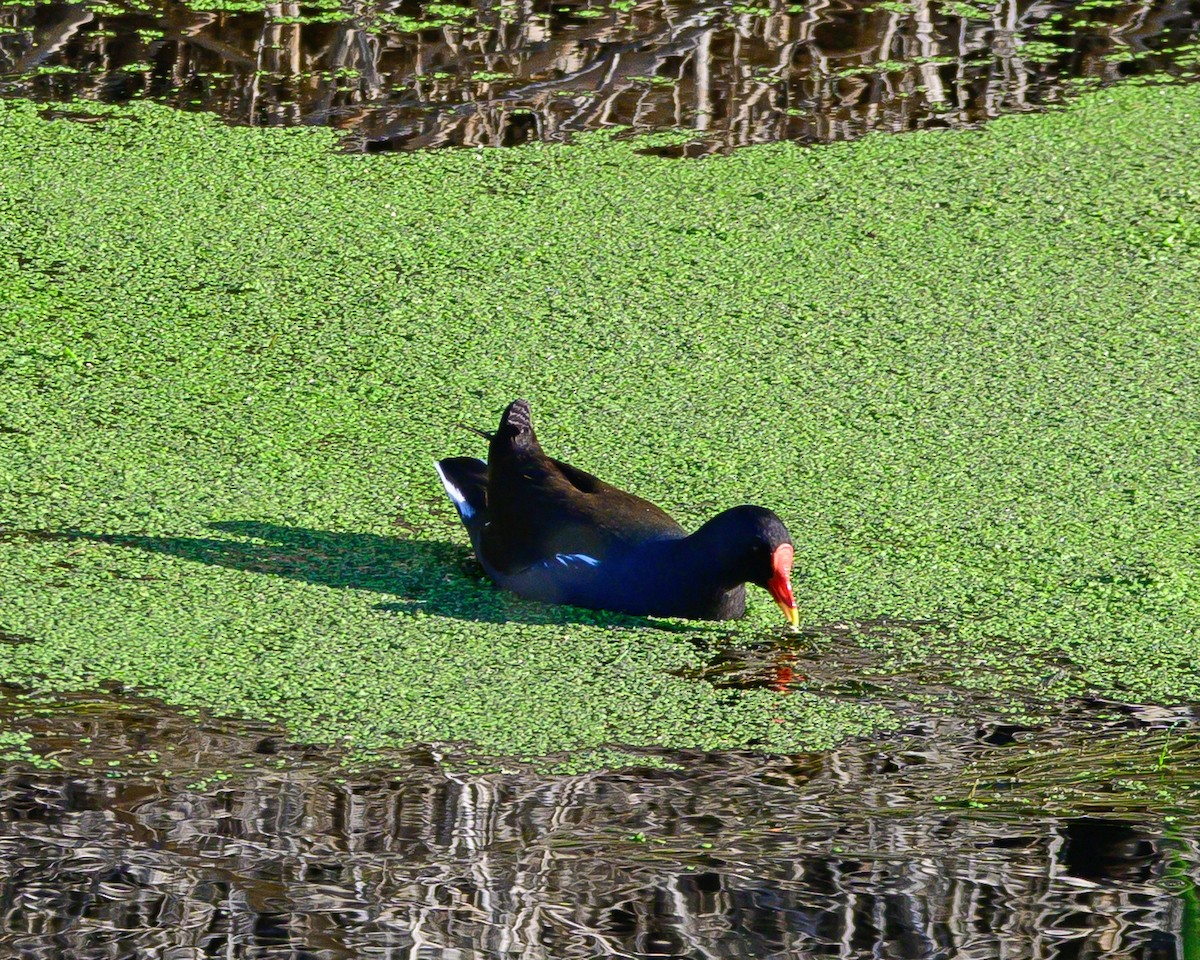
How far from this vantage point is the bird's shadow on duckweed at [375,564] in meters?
2.83

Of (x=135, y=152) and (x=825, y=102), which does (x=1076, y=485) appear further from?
(x=135, y=152)

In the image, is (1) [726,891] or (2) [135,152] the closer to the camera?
(1) [726,891]

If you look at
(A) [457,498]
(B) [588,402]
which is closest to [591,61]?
(B) [588,402]

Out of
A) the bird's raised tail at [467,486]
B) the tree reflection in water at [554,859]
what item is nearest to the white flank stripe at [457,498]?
the bird's raised tail at [467,486]

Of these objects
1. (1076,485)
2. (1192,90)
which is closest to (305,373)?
(1076,485)

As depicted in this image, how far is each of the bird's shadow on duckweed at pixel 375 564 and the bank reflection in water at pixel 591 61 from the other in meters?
1.56

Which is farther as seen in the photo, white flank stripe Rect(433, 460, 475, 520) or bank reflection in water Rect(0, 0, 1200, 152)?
bank reflection in water Rect(0, 0, 1200, 152)

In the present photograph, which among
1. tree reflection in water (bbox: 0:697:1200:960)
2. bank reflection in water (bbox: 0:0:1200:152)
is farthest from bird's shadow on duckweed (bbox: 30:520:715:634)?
bank reflection in water (bbox: 0:0:1200:152)

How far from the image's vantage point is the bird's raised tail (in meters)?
2.96

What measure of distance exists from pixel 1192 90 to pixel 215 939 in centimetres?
351

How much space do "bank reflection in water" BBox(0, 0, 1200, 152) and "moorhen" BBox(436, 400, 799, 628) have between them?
153 centimetres

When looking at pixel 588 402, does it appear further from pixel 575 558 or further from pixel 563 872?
pixel 563 872

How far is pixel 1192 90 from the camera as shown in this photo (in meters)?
4.68

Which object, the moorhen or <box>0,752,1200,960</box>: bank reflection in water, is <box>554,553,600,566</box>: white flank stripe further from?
<box>0,752,1200,960</box>: bank reflection in water
